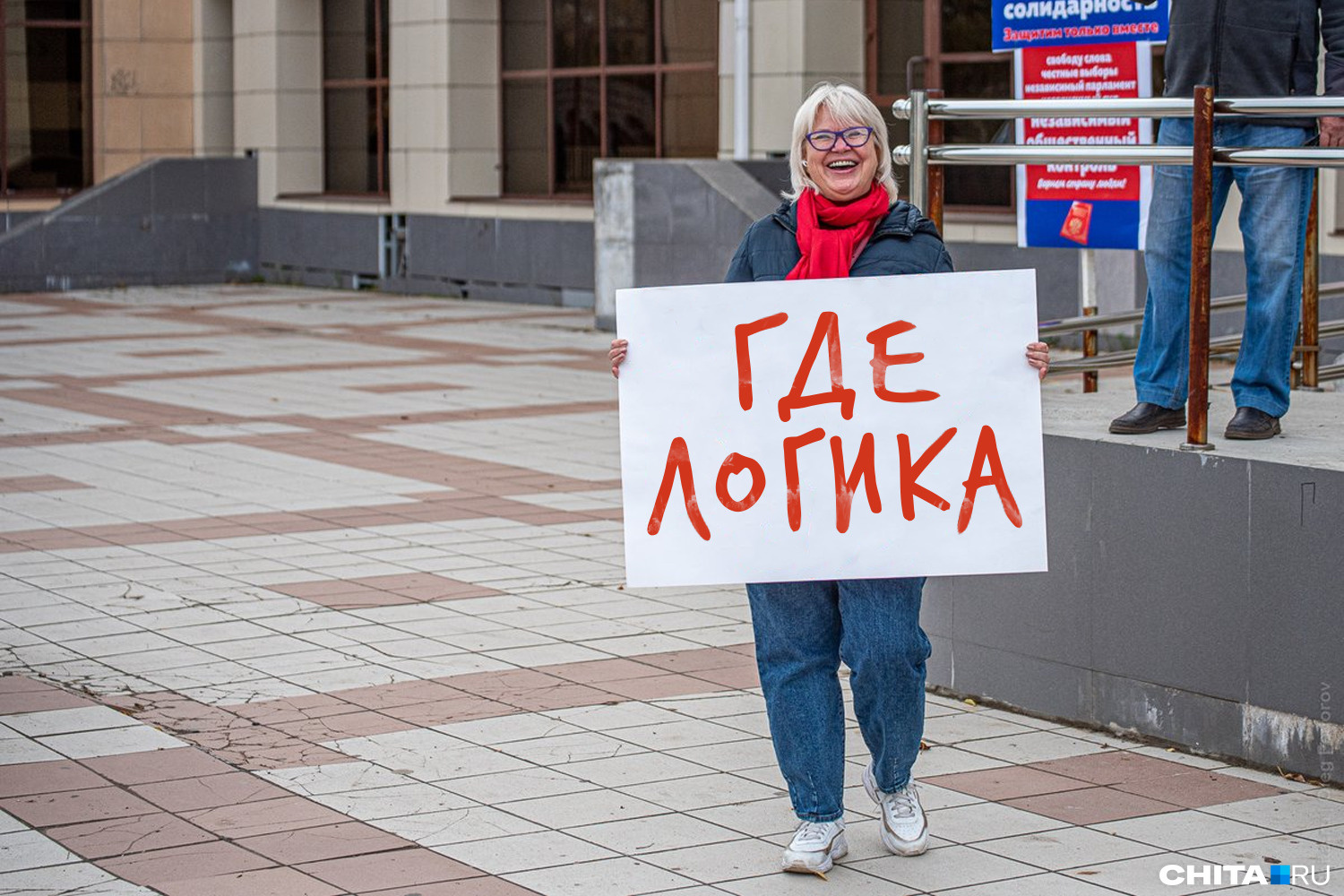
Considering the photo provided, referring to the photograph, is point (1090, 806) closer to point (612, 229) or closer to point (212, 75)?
point (612, 229)

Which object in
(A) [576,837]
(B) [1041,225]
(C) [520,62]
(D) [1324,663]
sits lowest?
(A) [576,837]

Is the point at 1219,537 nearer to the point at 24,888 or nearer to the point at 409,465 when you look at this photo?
the point at 24,888

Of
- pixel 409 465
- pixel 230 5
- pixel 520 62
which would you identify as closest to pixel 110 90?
pixel 230 5

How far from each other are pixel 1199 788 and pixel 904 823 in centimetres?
99

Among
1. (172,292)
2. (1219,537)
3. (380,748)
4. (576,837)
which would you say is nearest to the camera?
(576,837)

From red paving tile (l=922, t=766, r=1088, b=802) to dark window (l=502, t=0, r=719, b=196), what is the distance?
1723cm

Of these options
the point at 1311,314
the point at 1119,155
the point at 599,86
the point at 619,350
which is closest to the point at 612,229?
the point at 599,86

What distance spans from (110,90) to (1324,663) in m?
25.7

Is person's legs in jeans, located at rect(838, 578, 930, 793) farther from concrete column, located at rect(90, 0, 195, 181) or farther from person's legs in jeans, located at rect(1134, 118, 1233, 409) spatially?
concrete column, located at rect(90, 0, 195, 181)

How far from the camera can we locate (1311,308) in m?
6.82

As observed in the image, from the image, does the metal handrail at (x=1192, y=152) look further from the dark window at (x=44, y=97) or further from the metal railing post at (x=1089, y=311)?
the dark window at (x=44, y=97)

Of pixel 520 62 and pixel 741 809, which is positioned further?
pixel 520 62

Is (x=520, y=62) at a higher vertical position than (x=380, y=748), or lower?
higher

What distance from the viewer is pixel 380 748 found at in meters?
5.80
